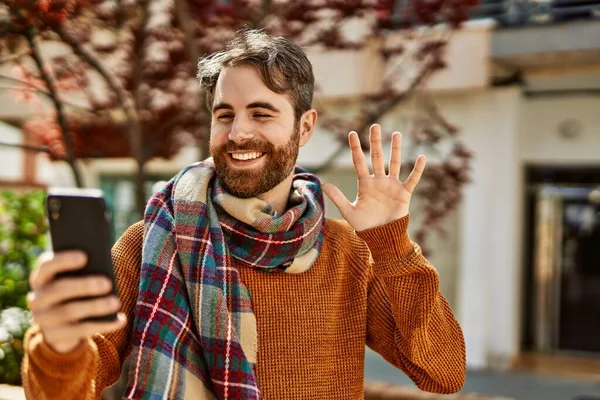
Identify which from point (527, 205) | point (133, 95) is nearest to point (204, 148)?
point (133, 95)

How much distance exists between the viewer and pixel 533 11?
7.65 m

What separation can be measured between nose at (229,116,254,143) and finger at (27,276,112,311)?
2.48 feet

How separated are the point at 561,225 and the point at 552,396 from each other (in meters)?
2.49

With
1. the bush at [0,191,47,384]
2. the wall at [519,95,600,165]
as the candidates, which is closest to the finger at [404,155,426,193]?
the bush at [0,191,47,384]

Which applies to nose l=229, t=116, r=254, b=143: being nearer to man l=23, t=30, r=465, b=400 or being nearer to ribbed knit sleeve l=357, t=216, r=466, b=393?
man l=23, t=30, r=465, b=400

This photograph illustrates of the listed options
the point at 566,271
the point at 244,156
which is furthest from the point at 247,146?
the point at 566,271

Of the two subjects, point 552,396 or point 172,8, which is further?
point 552,396

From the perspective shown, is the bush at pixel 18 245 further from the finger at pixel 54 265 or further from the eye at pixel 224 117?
the finger at pixel 54 265

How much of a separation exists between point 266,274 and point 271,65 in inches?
22.7

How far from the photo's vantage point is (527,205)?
28.7ft

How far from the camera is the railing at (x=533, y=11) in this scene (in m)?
7.56

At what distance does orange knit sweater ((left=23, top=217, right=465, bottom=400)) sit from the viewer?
1.91 m

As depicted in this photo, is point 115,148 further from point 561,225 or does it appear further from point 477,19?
point 561,225

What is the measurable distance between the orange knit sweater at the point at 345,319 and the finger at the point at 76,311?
49cm
